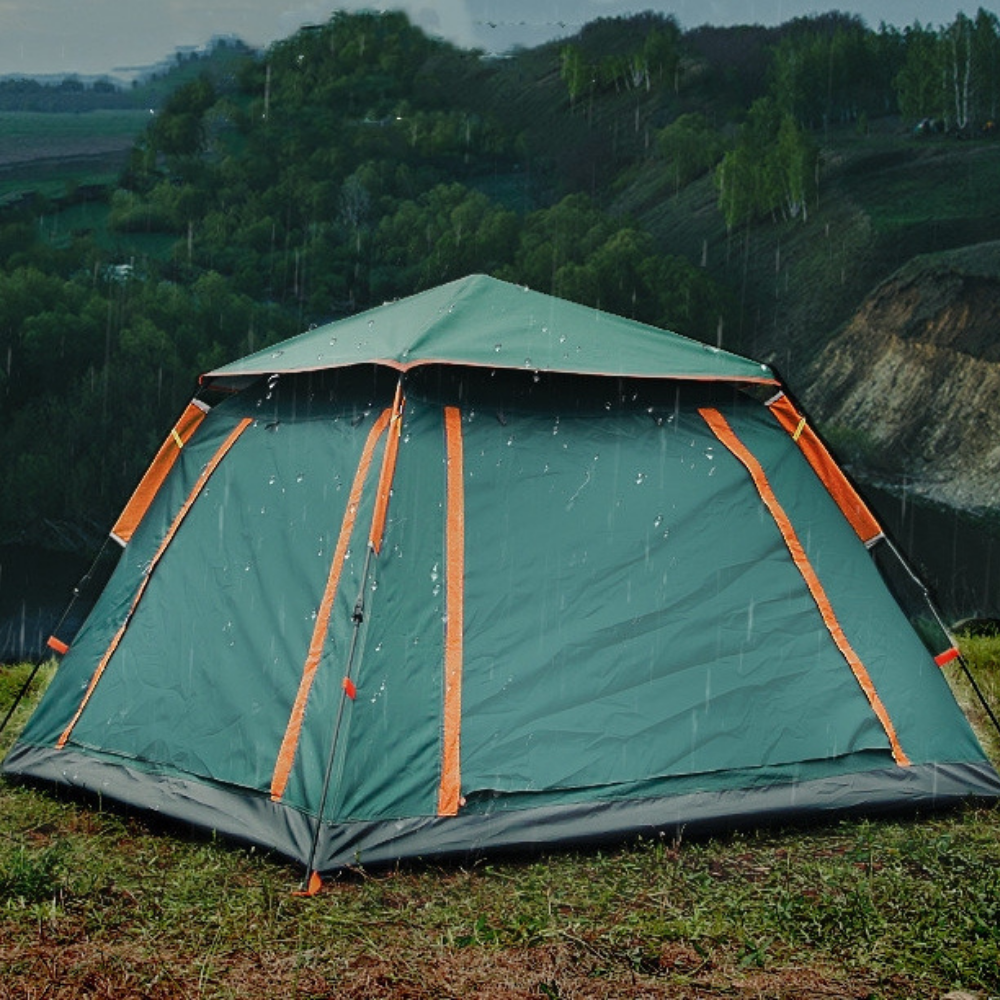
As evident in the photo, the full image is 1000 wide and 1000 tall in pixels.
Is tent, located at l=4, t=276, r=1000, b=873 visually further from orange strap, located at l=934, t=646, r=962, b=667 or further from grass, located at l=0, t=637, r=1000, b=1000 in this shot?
grass, located at l=0, t=637, r=1000, b=1000

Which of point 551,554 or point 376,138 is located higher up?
point 376,138

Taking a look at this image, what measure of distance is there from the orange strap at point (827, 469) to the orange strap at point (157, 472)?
2620mm

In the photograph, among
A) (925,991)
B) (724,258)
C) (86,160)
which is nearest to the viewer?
(925,991)

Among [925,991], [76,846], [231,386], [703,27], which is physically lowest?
[76,846]

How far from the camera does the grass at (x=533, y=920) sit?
10.5 feet

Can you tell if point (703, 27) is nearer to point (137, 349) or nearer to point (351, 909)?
point (137, 349)

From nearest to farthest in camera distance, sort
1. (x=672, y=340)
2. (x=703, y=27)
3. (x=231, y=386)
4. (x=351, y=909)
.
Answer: (x=351, y=909) < (x=672, y=340) < (x=231, y=386) < (x=703, y=27)

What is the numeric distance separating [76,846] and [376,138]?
254 ft

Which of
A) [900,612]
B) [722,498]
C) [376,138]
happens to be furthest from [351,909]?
[376,138]

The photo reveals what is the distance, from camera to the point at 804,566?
5.02m

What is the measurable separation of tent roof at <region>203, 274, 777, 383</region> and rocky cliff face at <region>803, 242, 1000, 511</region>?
29.0m

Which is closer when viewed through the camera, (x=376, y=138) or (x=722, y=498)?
(x=722, y=498)

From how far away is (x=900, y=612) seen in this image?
5.16 m

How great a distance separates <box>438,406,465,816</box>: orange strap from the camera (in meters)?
4.34
